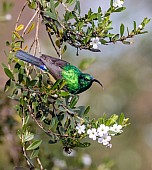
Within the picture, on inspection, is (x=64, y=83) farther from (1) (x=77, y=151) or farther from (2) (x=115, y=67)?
(2) (x=115, y=67)

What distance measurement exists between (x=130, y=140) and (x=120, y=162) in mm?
335

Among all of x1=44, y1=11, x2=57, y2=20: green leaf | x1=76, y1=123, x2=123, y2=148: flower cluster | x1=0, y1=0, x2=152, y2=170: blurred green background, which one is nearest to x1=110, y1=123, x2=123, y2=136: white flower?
x1=76, y1=123, x2=123, y2=148: flower cluster

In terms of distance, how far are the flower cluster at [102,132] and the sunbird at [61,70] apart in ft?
0.33

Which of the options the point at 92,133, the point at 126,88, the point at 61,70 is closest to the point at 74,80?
the point at 61,70

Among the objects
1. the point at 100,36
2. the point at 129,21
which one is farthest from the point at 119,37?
the point at 129,21

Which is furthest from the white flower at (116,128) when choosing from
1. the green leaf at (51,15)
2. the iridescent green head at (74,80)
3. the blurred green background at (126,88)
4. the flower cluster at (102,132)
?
the blurred green background at (126,88)

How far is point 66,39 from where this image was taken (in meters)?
1.12

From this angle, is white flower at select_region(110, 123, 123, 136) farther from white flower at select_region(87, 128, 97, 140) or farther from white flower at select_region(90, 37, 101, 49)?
white flower at select_region(90, 37, 101, 49)

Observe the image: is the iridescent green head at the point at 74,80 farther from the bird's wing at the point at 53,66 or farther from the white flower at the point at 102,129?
the white flower at the point at 102,129

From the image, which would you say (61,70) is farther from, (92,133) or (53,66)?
(92,133)

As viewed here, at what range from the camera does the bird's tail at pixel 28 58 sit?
108 cm

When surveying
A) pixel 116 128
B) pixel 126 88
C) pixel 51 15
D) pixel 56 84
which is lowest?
pixel 126 88

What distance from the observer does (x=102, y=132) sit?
1015 millimetres

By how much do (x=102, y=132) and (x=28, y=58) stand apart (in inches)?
9.4
